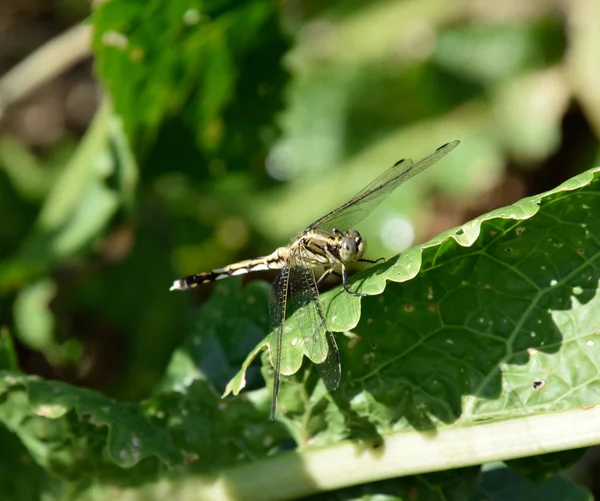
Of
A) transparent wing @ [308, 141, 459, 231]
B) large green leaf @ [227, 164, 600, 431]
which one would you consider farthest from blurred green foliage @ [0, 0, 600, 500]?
transparent wing @ [308, 141, 459, 231]

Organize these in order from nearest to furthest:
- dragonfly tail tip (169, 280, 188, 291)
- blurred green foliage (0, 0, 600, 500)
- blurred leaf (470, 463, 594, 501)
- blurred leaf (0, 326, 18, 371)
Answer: blurred green foliage (0, 0, 600, 500) < blurred leaf (470, 463, 594, 501) < blurred leaf (0, 326, 18, 371) < dragonfly tail tip (169, 280, 188, 291)

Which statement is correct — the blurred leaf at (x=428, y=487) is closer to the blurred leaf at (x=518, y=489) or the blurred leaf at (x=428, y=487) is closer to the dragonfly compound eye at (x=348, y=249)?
the blurred leaf at (x=518, y=489)

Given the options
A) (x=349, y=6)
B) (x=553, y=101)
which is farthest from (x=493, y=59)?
(x=349, y=6)

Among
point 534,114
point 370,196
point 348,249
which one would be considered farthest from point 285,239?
point 534,114

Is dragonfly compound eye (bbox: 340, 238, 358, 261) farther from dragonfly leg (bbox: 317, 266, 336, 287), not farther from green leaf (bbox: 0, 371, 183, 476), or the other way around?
green leaf (bbox: 0, 371, 183, 476)

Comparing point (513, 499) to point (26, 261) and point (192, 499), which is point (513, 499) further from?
point (26, 261)

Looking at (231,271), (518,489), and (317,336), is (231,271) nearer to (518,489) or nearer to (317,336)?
(317,336)

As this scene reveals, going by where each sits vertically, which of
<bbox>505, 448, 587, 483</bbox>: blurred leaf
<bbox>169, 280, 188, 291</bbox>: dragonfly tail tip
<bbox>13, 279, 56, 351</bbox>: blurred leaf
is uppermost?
<bbox>169, 280, 188, 291</bbox>: dragonfly tail tip

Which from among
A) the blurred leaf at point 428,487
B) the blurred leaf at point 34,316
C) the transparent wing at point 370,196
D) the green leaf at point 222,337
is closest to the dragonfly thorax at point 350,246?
the transparent wing at point 370,196
